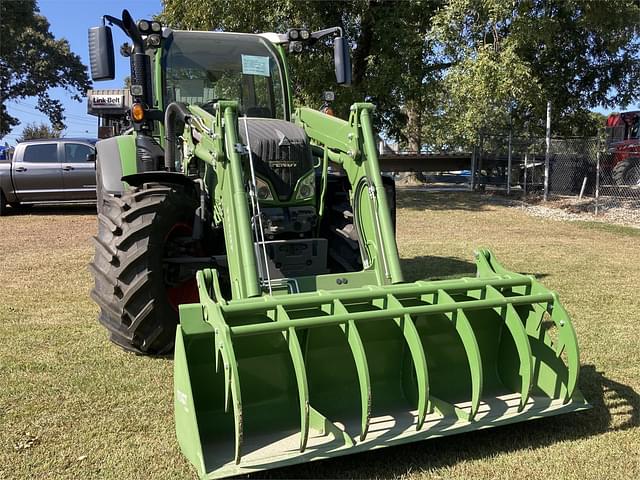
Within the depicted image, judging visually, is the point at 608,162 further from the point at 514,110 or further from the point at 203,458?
the point at 203,458

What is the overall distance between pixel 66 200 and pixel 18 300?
25.3 feet

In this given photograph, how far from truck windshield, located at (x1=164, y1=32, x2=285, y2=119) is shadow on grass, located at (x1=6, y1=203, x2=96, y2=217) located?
31.0 ft

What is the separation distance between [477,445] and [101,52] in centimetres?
389

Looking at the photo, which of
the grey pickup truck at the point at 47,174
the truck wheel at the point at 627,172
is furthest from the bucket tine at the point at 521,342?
the truck wheel at the point at 627,172

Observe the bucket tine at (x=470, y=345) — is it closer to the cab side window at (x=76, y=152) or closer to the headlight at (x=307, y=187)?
the headlight at (x=307, y=187)

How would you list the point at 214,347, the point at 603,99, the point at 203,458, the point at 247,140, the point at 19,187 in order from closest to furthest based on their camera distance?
the point at 203,458 < the point at 214,347 < the point at 247,140 < the point at 19,187 < the point at 603,99

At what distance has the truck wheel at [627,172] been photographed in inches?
639

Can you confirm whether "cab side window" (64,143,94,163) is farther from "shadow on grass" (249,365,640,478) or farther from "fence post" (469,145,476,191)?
"fence post" (469,145,476,191)

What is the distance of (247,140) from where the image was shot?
13.6 ft

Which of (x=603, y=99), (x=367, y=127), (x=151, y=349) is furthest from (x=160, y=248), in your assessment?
(x=603, y=99)

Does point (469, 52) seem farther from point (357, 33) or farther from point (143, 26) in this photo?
point (143, 26)

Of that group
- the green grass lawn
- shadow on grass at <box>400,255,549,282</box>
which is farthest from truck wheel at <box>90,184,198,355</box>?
shadow on grass at <box>400,255,549,282</box>

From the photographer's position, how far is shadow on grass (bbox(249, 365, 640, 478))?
10.3 ft

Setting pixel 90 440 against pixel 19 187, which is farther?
pixel 19 187
